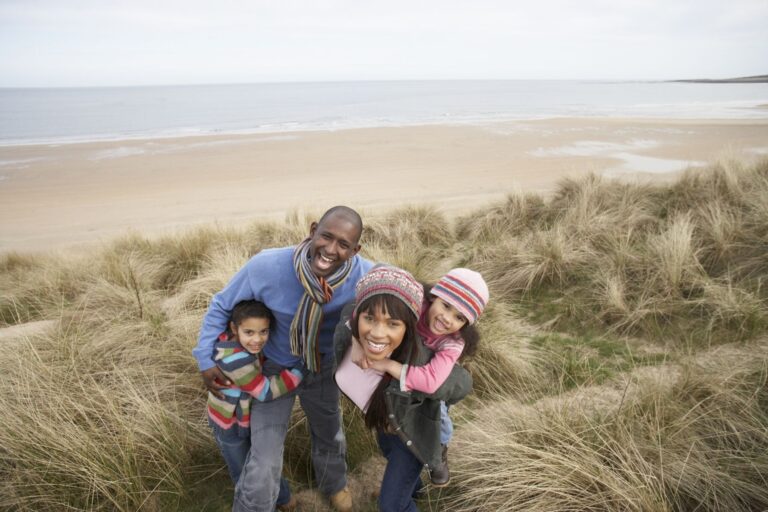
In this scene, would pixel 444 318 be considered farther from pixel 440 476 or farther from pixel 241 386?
pixel 241 386

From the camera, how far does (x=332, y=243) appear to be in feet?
7.10

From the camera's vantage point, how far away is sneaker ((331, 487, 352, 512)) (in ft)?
8.23

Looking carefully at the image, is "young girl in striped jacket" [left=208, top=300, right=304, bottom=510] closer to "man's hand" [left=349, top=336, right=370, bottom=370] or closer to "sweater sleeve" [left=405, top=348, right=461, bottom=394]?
"man's hand" [left=349, top=336, right=370, bottom=370]

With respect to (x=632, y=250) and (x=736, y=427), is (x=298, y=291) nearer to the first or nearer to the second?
(x=736, y=427)

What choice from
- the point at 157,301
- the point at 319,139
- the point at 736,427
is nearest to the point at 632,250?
the point at 736,427

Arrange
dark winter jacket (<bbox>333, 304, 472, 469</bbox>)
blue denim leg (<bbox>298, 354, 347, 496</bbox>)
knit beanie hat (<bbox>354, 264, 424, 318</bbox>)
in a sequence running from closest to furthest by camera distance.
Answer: knit beanie hat (<bbox>354, 264, 424, 318</bbox>)
dark winter jacket (<bbox>333, 304, 472, 469</bbox>)
blue denim leg (<bbox>298, 354, 347, 496</bbox>)

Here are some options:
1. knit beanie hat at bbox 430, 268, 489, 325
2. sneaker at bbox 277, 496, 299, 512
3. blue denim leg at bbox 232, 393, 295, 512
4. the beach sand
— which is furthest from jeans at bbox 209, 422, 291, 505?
the beach sand

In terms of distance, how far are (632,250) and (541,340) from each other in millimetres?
1903

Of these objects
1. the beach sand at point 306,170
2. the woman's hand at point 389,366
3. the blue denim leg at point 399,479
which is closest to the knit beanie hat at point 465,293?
the woman's hand at point 389,366

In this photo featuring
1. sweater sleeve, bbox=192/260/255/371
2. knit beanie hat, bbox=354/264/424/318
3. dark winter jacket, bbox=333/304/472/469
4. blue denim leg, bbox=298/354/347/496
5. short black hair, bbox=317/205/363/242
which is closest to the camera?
knit beanie hat, bbox=354/264/424/318

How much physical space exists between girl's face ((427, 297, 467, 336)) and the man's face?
20.0 inches

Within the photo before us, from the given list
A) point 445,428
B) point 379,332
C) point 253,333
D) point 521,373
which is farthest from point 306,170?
point 379,332

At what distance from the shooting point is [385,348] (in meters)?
1.96

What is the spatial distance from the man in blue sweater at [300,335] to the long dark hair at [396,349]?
1.04ft
